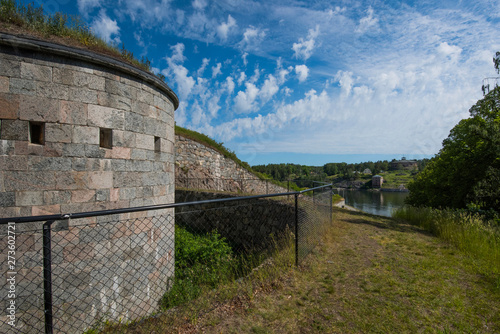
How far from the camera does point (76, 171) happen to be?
13.5 ft

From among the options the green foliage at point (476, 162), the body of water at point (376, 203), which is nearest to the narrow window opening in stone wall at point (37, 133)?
the green foliage at point (476, 162)

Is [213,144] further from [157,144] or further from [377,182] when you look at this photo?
[377,182]

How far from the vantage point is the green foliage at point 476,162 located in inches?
429

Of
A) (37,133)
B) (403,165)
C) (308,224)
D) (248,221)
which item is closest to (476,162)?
(248,221)

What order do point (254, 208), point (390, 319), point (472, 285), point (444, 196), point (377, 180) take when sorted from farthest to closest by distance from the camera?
point (377, 180)
point (444, 196)
point (254, 208)
point (472, 285)
point (390, 319)

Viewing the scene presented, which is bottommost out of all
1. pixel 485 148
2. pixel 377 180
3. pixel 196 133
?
pixel 377 180

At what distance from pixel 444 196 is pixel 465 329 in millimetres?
16417

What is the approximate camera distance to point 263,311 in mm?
3248

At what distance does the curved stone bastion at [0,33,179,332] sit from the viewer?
374 cm

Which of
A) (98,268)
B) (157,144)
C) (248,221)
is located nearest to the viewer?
(98,268)

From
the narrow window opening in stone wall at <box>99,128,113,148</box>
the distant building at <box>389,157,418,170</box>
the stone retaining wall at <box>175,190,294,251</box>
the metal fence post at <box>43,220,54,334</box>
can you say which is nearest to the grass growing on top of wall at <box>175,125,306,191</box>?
the stone retaining wall at <box>175,190,294,251</box>

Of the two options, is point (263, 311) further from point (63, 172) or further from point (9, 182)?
point (9, 182)

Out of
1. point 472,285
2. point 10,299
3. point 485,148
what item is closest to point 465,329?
point 472,285

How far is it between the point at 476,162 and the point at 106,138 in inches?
634
